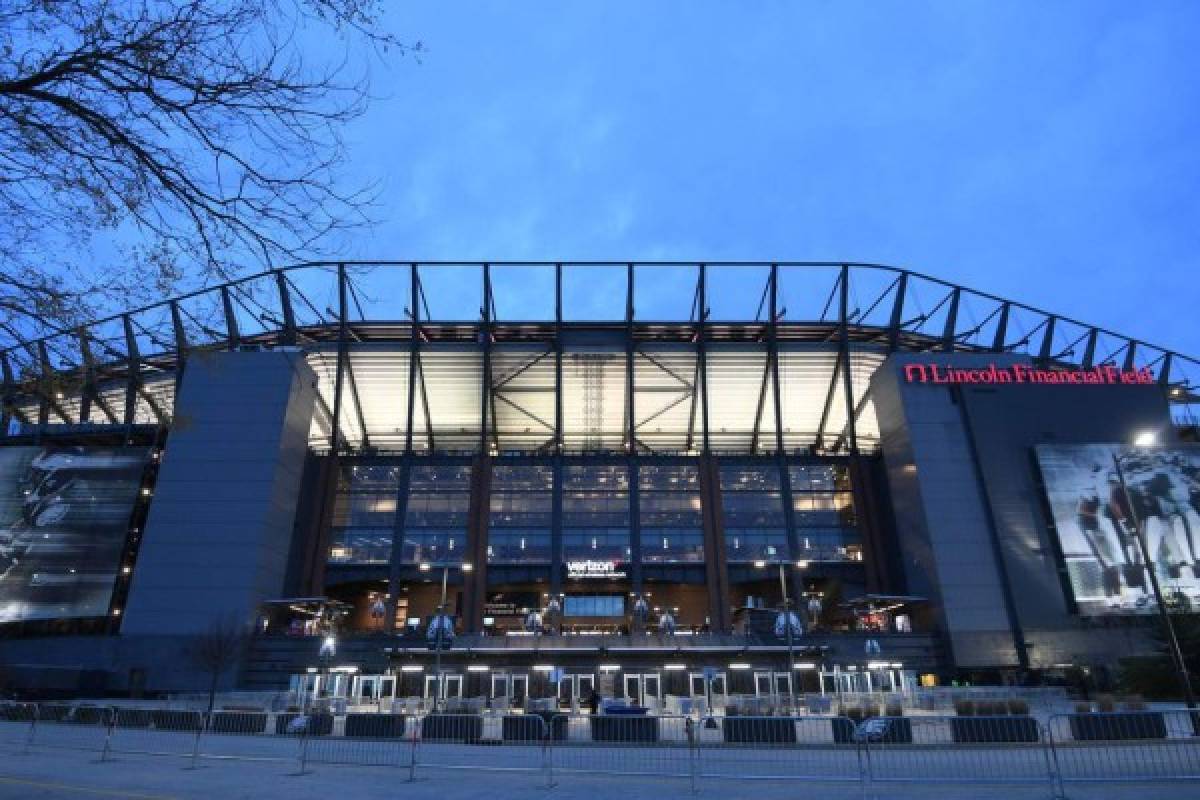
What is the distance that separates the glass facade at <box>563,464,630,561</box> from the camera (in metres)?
58.3

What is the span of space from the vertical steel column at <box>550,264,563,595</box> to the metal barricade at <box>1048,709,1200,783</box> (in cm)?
3967

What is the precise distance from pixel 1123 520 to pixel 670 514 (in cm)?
3243

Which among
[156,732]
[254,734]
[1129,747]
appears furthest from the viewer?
[254,734]

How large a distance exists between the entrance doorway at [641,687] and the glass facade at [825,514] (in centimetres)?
1852

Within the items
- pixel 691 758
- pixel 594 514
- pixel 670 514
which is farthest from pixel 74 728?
pixel 670 514

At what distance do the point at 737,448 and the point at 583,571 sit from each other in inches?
872

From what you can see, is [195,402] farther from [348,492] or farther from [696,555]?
[696,555]

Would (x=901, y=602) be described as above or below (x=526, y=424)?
below

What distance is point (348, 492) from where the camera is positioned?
197ft

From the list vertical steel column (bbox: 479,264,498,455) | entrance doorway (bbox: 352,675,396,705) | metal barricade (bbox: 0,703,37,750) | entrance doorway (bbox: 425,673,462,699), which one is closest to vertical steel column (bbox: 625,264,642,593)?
vertical steel column (bbox: 479,264,498,455)

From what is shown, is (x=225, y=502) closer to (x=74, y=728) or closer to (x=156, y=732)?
(x=74, y=728)

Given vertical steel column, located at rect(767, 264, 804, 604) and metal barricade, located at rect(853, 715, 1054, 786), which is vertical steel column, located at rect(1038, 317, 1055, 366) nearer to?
vertical steel column, located at rect(767, 264, 804, 604)

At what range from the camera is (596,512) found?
59.6 m

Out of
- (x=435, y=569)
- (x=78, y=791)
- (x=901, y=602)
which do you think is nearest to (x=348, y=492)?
(x=435, y=569)
